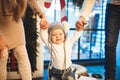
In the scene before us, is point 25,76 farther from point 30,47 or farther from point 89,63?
point 89,63

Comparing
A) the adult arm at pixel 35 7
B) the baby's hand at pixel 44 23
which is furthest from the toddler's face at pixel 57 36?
the adult arm at pixel 35 7

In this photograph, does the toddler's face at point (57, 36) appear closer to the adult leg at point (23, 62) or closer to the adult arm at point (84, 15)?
the adult arm at point (84, 15)

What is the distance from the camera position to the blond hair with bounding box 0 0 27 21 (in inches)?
70.5

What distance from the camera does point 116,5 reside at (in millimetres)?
2215

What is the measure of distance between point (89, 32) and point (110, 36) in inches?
53.5

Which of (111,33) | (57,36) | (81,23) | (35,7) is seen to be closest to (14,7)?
(35,7)

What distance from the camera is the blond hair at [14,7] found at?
1.79 metres

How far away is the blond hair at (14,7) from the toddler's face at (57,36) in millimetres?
294

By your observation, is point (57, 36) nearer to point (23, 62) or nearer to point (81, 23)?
point (81, 23)

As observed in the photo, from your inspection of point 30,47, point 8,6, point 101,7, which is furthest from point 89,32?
point 8,6

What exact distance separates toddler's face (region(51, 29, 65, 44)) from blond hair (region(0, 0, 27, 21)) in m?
0.29

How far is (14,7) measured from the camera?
1826 mm

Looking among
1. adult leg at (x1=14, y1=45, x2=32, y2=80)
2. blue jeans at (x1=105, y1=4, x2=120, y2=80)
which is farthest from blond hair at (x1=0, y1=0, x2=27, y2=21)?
blue jeans at (x1=105, y1=4, x2=120, y2=80)

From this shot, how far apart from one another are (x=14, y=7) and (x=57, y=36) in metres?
0.39
